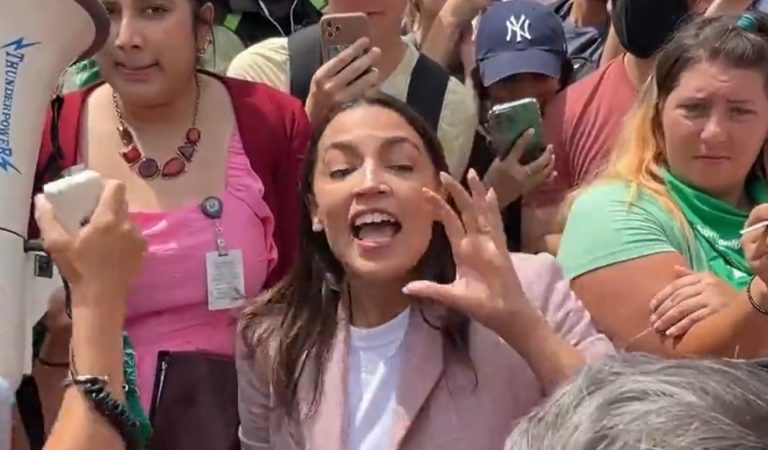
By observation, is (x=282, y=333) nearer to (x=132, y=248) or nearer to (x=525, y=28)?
(x=132, y=248)

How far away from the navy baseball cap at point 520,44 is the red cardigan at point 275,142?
0.65 m

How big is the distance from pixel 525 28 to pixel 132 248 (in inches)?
55.9

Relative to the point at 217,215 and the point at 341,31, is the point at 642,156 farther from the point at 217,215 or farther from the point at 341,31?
the point at 217,215

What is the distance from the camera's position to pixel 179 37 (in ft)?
7.25

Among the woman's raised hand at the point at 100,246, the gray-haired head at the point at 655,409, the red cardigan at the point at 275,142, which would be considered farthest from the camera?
the red cardigan at the point at 275,142

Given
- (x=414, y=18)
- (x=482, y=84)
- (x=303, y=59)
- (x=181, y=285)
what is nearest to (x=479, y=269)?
(x=181, y=285)

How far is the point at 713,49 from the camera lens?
2105 millimetres

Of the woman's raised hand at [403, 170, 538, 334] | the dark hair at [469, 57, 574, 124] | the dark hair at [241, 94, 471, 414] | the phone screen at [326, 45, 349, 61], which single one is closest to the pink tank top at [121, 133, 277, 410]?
the dark hair at [241, 94, 471, 414]

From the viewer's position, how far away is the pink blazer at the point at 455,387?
5.71ft

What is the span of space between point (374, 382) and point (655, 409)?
0.91 meters

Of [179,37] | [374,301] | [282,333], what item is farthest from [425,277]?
[179,37]

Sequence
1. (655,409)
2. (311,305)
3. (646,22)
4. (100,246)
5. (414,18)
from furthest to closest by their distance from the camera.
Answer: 1. (414,18)
2. (646,22)
3. (311,305)
4. (100,246)
5. (655,409)

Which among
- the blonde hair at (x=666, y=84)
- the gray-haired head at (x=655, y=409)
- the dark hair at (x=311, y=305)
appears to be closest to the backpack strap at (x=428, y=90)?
the blonde hair at (x=666, y=84)

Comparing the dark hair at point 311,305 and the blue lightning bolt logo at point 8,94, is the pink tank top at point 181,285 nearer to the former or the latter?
the dark hair at point 311,305
